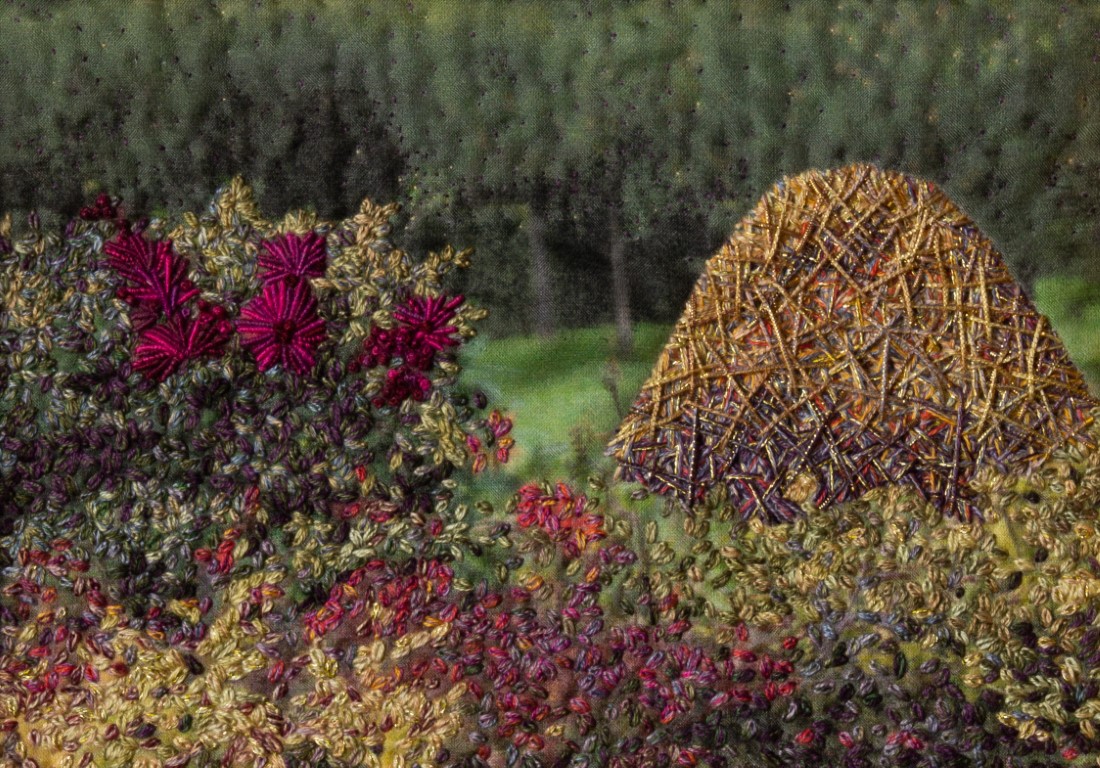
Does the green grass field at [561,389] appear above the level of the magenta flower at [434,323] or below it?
below

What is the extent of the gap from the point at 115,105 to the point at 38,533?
0.54 meters

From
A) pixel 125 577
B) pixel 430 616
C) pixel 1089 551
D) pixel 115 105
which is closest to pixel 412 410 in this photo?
pixel 430 616

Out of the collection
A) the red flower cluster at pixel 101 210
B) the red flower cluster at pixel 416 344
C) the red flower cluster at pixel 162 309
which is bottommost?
the red flower cluster at pixel 416 344

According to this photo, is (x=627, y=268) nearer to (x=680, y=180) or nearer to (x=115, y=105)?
(x=680, y=180)

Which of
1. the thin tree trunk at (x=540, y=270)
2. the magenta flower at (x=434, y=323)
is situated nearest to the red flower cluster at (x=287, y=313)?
the magenta flower at (x=434, y=323)

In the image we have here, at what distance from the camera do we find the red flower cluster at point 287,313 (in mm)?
1270

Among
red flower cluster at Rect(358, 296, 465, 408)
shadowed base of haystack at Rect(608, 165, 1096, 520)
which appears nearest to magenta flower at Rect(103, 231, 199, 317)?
red flower cluster at Rect(358, 296, 465, 408)

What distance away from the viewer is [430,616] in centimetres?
124

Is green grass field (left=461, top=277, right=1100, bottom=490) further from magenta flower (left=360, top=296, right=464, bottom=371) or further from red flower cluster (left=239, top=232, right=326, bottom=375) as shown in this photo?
red flower cluster (left=239, top=232, right=326, bottom=375)

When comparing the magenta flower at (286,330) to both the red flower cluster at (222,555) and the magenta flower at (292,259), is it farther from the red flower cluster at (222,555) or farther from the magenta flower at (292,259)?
the red flower cluster at (222,555)

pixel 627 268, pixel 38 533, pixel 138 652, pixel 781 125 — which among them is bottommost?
pixel 138 652

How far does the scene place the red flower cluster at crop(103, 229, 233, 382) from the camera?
4.19 ft

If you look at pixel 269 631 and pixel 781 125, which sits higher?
pixel 781 125

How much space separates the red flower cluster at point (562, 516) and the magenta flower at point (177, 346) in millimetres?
421
